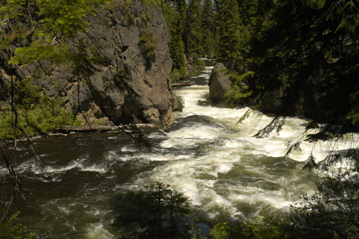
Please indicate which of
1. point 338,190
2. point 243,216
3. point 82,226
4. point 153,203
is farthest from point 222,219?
point 82,226

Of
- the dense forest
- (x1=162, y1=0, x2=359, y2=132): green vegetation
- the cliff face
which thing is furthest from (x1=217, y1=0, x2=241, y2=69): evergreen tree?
(x1=162, y1=0, x2=359, y2=132): green vegetation

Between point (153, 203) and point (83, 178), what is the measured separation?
3.94 meters

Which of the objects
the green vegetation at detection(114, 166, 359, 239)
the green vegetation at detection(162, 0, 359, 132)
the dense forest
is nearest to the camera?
the dense forest

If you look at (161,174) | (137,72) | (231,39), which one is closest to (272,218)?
(161,174)

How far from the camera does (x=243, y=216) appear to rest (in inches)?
318

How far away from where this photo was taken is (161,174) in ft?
35.5

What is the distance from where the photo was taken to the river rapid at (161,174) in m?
8.15

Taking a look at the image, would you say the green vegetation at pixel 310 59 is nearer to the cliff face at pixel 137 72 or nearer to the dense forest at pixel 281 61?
the dense forest at pixel 281 61

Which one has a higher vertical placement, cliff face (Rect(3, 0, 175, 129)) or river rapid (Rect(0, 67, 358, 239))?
cliff face (Rect(3, 0, 175, 129))

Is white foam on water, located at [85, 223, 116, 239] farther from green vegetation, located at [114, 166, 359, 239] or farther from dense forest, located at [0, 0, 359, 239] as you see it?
dense forest, located at [0, 0, 359, 239]

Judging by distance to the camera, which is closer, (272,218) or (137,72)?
(272,218)

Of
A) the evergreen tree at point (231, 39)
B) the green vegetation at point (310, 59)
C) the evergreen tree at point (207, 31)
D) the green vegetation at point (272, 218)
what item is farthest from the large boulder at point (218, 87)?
the evergreen tree at point (207, 31)

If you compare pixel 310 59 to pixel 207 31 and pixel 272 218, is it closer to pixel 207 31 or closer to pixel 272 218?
pixel 272 218

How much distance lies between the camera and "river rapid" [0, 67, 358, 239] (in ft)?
26.7
